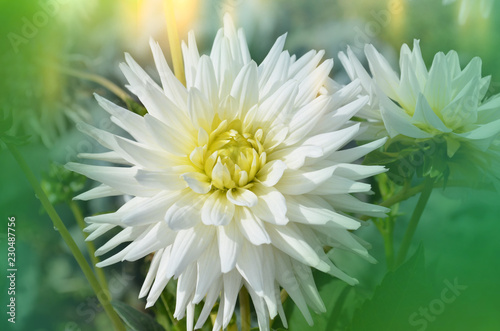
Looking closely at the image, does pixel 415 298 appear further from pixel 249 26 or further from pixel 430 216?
pixel 249 26

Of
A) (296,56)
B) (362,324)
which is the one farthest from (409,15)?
(362,324)

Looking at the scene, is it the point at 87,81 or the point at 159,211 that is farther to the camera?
the point at 87,81

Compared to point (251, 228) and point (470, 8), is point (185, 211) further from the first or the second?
point (470, 8)

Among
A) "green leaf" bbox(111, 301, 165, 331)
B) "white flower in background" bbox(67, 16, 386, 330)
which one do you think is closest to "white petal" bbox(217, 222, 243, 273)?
"white flower in background" bbox(67, 16, 386, 330)

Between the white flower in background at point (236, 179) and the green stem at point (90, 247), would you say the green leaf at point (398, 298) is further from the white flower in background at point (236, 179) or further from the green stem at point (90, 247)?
the green stem at point (90, 247)

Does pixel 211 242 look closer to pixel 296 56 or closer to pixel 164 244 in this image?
pixel 164 244

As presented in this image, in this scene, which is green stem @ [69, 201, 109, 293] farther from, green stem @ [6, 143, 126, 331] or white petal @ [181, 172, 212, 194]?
white petal @ [181, 172, 212, 194]

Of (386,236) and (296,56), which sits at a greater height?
(296,56)
